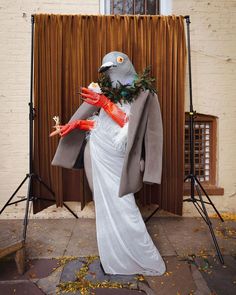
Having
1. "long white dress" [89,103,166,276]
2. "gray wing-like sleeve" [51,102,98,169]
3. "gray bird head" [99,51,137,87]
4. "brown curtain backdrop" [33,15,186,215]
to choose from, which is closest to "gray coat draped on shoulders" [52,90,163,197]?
"long white dress" [89,103,166,276]

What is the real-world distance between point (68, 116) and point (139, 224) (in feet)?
5.60

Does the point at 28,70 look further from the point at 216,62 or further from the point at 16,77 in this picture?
the point at 216,62

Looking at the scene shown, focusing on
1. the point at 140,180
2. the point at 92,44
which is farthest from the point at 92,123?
the point at 92,44

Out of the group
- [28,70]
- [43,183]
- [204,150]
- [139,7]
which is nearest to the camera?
[43,183]

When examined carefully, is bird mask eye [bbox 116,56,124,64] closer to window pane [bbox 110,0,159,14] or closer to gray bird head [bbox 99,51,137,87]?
gray bird head [bbox 99,51,137,87]

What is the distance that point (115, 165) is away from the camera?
100.0 inches

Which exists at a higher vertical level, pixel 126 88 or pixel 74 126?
pixel 126 88

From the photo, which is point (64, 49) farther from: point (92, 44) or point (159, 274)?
point (159, 274)

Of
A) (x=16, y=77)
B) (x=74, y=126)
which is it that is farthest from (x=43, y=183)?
(x=16, y=77)

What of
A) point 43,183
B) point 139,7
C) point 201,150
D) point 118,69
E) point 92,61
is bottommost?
point 43,183

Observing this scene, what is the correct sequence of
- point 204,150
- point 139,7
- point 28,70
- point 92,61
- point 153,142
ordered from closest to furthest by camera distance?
1. point 153,142
2. point 92,61
3. point 28,70
4. point 139,7
5. point 204,150

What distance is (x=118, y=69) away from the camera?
2.57 m

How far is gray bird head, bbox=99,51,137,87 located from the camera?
254 cm

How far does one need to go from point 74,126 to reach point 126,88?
1.81 ft
